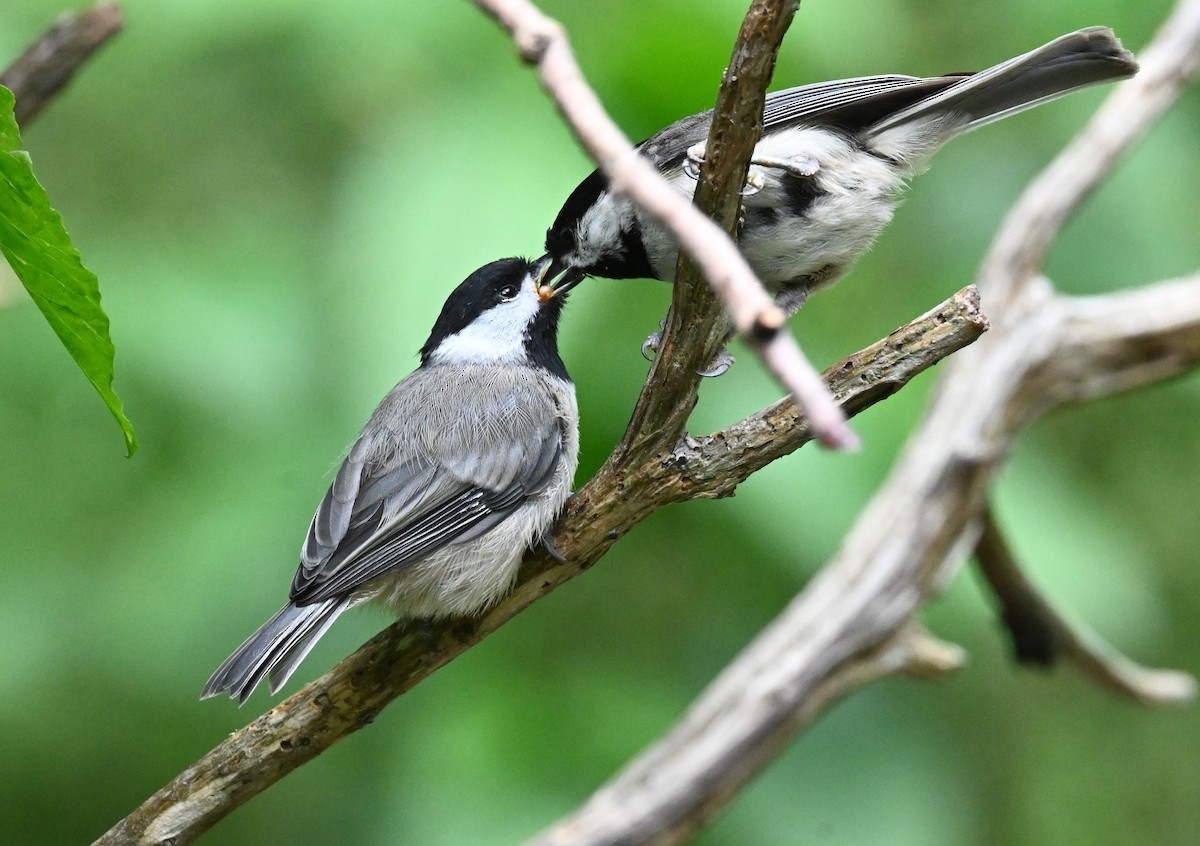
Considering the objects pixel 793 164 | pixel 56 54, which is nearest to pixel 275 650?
pixel 793 164

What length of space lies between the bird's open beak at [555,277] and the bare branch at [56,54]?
1156 millimetres

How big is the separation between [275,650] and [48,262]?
1.10 meters

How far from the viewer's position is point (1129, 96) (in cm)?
338

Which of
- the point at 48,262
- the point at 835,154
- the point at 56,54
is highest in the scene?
the point at 56,54

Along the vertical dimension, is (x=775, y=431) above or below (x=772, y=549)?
above

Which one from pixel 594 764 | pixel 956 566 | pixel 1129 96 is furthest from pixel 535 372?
pixel 1129 96

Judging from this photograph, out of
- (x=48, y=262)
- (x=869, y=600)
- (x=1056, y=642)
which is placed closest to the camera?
(x=48, y=262)

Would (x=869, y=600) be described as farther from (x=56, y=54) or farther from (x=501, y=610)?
(x=56, y=54)

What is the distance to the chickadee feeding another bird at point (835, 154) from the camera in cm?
215

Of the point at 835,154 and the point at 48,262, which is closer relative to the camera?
the point at 48,262

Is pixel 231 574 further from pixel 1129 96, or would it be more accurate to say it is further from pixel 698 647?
pixel 1129 96

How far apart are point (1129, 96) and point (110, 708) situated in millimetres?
3369

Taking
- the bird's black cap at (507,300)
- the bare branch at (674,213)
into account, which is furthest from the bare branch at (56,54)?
the bare branch at (674,213)

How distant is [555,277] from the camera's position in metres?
2.68
